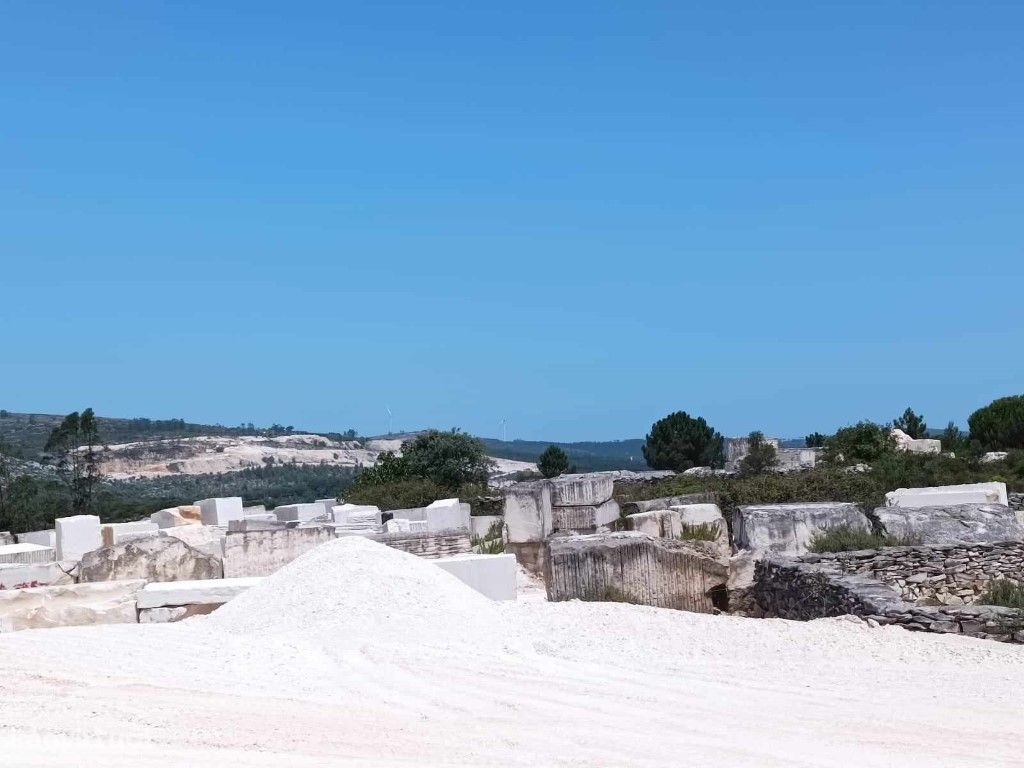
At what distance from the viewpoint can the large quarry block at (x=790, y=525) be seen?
13.2 metres

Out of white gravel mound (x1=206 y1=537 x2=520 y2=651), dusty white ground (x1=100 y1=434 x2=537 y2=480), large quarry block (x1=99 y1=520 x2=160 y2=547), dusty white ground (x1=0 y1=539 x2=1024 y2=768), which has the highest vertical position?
dusty white ground (x1=100 y1=434 x2=537 y2=480)

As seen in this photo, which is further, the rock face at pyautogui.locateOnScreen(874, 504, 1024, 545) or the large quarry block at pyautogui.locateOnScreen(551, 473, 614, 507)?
the large quarry block at pyautogui.locateOnScreen(551, 473, 614, 507)

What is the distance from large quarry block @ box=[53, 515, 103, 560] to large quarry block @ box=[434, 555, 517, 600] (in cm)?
714

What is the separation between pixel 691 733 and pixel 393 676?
245 centimetres

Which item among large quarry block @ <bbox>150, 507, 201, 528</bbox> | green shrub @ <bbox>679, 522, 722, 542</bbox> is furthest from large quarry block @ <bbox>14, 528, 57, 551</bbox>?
green shrub @ <bbox>679, 522, 722, 542</bbox>

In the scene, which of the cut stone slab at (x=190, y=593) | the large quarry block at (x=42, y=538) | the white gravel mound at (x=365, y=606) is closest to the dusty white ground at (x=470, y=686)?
the white gravel mound at (x=365, y=606)

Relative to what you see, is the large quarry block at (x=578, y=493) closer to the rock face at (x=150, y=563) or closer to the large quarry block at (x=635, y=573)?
the large quarry block at (x=635, y=573)

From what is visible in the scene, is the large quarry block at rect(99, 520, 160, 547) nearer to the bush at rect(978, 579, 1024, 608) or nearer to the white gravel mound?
the white gravel mound

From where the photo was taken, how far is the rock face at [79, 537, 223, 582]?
13.6m

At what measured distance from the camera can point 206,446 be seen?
76500 mm

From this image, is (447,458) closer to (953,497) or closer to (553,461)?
(553,461)

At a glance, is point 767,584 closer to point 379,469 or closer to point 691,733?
point 691,733

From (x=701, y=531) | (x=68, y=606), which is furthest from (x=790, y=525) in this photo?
(x=68, y=606)

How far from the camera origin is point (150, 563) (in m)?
13.7
